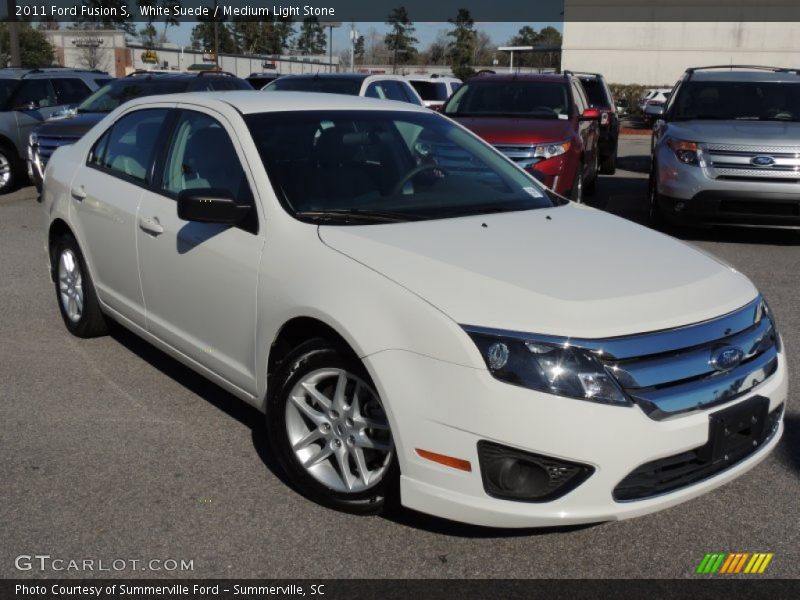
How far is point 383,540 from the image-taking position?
3.36m

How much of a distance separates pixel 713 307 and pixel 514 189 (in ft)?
5.11

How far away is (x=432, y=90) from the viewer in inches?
743

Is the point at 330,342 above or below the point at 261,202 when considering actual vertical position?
below

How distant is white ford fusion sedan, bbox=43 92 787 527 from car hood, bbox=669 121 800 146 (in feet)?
15.7

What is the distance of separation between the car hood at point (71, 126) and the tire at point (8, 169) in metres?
1.61

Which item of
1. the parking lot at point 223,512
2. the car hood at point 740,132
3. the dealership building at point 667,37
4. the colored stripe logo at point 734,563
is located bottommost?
the colored stripe logo at point 734,563

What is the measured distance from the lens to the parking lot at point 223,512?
3.23 meters

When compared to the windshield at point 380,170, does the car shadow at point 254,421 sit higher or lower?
lower

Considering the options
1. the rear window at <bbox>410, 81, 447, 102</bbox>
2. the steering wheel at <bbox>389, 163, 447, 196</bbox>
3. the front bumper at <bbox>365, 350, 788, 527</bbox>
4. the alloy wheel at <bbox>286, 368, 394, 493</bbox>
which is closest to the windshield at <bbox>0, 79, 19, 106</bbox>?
the rear window at <bbox>410, 81, 447, 102</bbox>

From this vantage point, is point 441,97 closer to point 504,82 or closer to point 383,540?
point 504,82

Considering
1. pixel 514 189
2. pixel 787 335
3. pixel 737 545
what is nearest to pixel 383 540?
pixel 737 545

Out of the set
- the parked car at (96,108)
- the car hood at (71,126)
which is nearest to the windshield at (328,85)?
the parked car at (96,108)

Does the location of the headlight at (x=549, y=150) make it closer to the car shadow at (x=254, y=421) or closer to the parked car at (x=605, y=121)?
the parked car at (x=605, y=121)

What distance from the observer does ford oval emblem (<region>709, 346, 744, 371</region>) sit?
313cm
